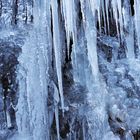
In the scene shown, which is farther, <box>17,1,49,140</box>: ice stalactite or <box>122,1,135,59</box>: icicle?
<box>122,1,135,59</box>: icicle

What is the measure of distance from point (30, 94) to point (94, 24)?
1069 millimetres

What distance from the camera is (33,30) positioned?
4699 millimetres

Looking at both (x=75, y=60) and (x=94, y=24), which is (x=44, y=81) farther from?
(x=94, y=24)

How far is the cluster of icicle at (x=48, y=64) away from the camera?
4473 mm

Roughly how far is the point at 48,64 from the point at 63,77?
1.21 feet

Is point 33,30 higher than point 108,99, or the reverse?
point 33,30

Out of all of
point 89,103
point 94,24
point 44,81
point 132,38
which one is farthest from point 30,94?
point 132,38

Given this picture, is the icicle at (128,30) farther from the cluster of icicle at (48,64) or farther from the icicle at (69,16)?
the icicle at (69,16)

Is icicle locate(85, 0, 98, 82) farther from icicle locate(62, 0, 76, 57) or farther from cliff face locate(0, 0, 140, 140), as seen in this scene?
icicle locate(62, 0, 76, 57)

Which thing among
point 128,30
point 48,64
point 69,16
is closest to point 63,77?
point 48,64

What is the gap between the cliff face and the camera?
14.9 ft

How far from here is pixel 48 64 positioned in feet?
15.2

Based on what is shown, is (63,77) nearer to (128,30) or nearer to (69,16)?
(69,16)

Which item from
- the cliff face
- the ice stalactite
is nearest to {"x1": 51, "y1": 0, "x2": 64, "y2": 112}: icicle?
the cliff face
